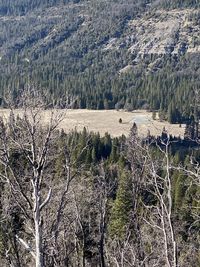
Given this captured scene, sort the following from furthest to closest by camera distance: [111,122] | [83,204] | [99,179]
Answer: [111,122], [83,204], [99,179]

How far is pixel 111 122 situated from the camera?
441 ft

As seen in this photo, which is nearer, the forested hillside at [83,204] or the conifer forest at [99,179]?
the forested hillside at [83,204]

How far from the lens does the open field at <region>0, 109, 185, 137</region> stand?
120m

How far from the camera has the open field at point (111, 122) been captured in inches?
4734

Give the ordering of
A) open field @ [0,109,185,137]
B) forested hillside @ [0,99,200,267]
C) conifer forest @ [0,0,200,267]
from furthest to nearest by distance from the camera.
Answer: open field @ [0,109,185,137] < conifer forest @ [0,0,200,267] < forested hillside @ [0,99,200,267]

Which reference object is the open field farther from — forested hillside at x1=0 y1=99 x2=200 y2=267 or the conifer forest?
forested hillside at x1=0 y1=99 x2=200 y2=267

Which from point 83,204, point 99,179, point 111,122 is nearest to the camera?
point 99,179

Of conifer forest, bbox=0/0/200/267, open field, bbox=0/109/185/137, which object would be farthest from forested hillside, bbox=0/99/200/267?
open field, bbox=0/109/185/137

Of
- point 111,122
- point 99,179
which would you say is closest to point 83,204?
point 99,179

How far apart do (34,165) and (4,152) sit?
729 mm

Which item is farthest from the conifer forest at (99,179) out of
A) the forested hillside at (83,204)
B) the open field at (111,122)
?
the open field at (111,122)

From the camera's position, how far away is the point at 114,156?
76312 millimetres

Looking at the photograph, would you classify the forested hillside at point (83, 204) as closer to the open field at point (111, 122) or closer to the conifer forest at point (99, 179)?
the conifer forest at point (99, 179)

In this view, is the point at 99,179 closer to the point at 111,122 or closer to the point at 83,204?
the point at 83,204
